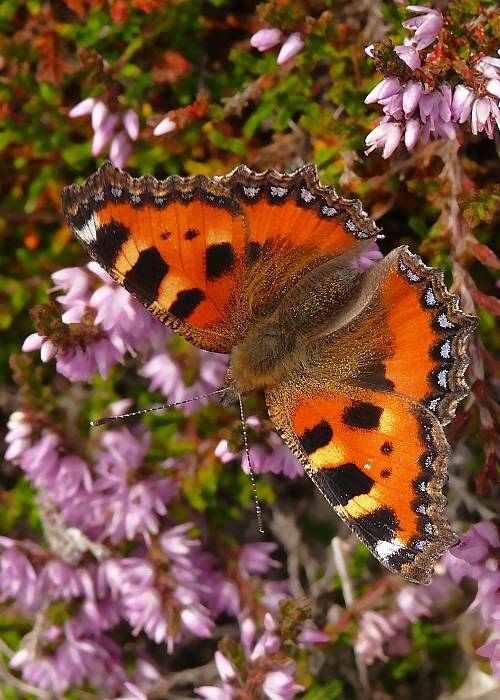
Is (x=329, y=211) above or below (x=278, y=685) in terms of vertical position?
above

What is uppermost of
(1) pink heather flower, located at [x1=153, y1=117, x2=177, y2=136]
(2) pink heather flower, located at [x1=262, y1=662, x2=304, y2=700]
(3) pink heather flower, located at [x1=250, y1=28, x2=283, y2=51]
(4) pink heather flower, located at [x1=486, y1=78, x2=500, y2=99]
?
(4) pink heather flower, located at [x1=486, y1=78, x2=500, y2=99]

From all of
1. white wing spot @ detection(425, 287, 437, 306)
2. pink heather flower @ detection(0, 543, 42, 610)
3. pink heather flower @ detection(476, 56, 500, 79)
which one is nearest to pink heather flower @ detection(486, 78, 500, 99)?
pink heather flower @ detection(476, 56, 500, 79)

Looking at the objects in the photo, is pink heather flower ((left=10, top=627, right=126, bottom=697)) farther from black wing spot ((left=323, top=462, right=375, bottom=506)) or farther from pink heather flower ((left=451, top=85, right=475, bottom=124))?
pink heather flower ((left=451, top=85, right=475, bottom=124))

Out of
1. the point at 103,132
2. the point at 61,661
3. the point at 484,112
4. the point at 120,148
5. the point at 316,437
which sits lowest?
the point at 61,661

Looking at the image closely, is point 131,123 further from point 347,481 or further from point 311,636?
point 311,636

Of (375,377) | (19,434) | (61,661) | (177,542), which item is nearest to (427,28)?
(375,377)

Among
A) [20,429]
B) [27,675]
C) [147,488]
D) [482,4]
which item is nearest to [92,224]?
[20,429]

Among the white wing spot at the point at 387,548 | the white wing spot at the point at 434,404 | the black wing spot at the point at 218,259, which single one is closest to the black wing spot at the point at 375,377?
the white wing spot at the point at 434,404
